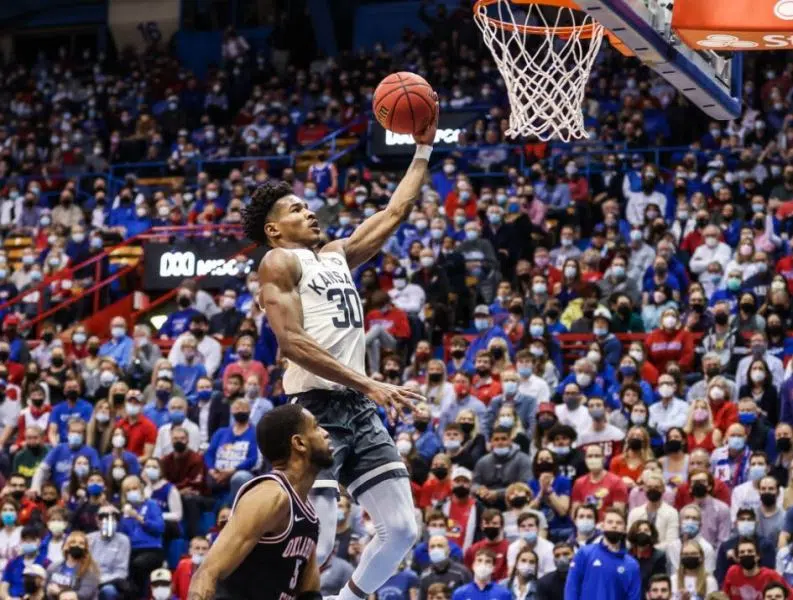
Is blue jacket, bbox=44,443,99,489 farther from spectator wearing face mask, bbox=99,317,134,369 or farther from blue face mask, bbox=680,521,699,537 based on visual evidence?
blue face mask, bbox=680,521,699,537

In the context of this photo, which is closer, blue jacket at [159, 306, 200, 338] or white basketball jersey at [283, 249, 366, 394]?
white basketball jersey at [283, 249, 366, 394]

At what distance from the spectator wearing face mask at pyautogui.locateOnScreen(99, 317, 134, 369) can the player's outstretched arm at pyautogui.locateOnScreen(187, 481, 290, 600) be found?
12656mm

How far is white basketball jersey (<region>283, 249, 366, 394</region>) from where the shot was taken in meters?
7.44

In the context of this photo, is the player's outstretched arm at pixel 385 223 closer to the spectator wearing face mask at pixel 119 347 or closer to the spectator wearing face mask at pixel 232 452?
the spectator wearing face mask at pixel 232 452

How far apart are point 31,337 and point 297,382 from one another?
1513cm

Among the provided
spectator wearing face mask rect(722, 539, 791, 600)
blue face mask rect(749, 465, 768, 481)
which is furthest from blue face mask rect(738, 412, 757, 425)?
spectator wearing face mask rect(722, 539, 791, 600)

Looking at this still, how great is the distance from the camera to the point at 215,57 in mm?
31422

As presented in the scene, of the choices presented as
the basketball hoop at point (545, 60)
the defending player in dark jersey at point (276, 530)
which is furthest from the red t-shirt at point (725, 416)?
the defending player in dark jersey at point (276, 530)

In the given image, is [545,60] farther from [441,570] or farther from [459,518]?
[459,518]

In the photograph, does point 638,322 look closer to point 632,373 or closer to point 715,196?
point 632,373

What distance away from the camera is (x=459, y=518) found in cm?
1417

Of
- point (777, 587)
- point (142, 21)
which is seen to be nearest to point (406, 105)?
point (777, 587)

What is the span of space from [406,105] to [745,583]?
614 cm

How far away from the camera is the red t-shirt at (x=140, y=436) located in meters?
16.5
